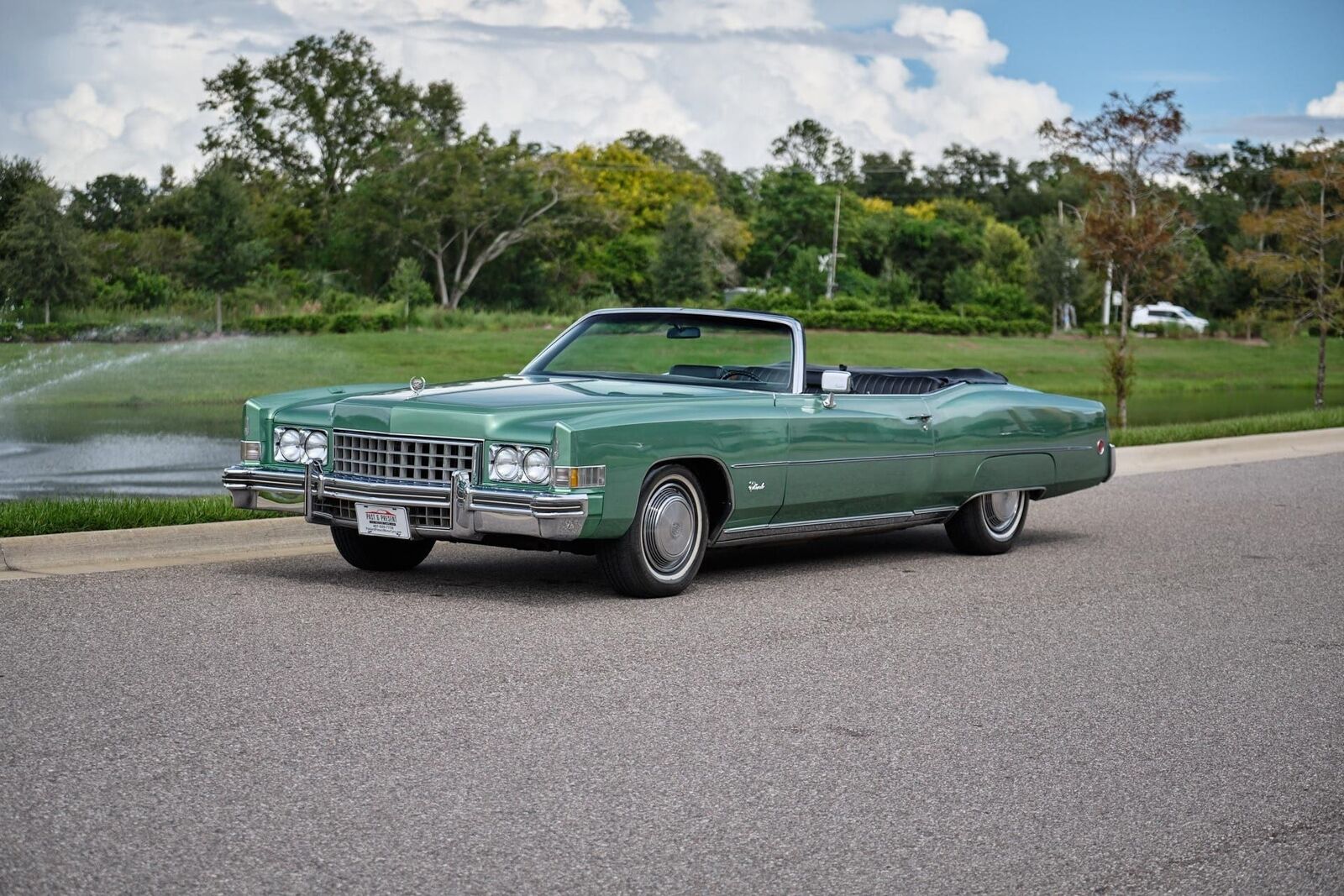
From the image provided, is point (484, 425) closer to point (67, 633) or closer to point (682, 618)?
point (682, 618)

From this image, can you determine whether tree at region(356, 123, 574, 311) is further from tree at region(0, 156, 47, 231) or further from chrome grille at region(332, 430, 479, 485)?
chrome grille at region(332, 430, 479, 485)

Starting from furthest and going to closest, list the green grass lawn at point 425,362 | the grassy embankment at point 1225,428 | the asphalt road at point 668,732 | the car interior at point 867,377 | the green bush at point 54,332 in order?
the green bush at point 54,332
the green grass lawn at point 425,362
the grassy embankment at point 1225,428
the car interior at point 867,377
the asphalt road at point 668,732

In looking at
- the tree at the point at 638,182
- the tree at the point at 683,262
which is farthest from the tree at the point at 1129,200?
the tree at the point at 638,182

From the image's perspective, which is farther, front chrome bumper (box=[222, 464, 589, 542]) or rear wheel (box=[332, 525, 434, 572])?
rear wheel (box=[332, 525, 434, 572])

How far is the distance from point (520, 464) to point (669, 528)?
35.1 inches

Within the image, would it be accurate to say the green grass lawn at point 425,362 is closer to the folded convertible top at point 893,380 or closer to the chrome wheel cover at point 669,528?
the folded convertible top at point 893,380

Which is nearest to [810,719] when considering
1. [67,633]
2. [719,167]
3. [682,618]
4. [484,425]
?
[682,618]

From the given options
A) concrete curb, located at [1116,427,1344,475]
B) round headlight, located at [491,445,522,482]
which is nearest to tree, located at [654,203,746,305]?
concrete curb, located at [1116,427,1344,475]

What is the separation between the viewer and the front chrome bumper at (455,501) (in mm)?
7910

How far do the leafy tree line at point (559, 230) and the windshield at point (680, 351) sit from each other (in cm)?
1713

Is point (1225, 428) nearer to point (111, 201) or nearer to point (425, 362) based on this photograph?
point (425, 362)

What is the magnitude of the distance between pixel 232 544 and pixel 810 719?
5.37m

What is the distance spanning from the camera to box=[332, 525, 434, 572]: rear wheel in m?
9.30

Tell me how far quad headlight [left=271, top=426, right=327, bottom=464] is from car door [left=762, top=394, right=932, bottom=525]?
2.39m
